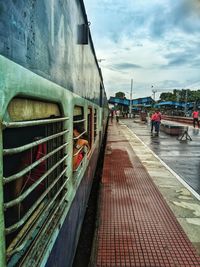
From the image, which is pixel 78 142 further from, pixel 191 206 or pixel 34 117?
pixel 191 206

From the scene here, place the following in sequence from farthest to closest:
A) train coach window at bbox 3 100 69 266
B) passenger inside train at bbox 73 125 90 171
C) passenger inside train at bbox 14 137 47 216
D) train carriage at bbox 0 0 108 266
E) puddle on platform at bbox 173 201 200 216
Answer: puddle on platform at bbox 173 201 200 216 < passenger inside train at bbox 73 125 90 171 < passenger inside train at bbox 14 137 47 216 < train coach window at bbox 3 100 69 266 < train carriage at bbox 0 0 108 266

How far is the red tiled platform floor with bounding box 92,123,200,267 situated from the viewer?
2951 mm

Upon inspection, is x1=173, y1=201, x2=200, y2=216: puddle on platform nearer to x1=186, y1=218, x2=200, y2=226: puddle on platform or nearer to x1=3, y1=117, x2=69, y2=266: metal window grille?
x1=186, y1=218, x2=200, y2=226: puddle on platform

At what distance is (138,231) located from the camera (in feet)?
11.9

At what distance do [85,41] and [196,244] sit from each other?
2908 mm

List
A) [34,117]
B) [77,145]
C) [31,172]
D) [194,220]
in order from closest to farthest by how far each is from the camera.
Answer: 1. [34,117]
2. [31,172]
3. [77,145]
4. [194,220]

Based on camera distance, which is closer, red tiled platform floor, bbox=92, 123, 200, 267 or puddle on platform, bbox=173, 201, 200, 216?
red tiled platform floor, bbox=92, 123, 200, 267

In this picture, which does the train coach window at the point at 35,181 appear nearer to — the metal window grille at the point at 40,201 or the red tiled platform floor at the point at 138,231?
the metal window grille at the point at 40,201

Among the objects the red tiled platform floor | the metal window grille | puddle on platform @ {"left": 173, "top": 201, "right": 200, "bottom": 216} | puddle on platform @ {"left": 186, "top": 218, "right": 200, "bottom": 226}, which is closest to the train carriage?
the metal window grille

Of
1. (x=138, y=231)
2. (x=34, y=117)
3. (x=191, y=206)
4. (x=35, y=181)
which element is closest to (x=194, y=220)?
(x=191, y=206)

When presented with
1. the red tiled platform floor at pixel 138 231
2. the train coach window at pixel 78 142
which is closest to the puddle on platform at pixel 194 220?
the red tiled platform floor at pixel 138 231

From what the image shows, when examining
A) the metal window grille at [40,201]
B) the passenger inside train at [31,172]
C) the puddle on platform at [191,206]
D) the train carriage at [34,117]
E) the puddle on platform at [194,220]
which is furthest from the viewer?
the puddle on platform at [191,206]

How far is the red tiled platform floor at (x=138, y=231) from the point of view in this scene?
2951mm

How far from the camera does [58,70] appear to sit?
207 cm
